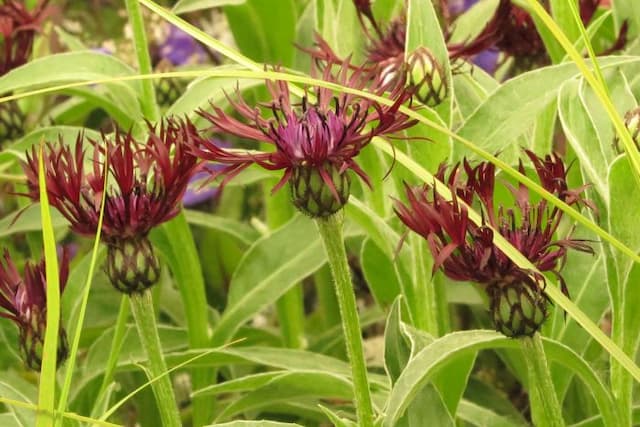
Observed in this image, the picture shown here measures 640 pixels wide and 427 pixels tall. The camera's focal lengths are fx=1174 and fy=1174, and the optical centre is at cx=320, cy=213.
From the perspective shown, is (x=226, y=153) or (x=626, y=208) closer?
(x=226, y=153)

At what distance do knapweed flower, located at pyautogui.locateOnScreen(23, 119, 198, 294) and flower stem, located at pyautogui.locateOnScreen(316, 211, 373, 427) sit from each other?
0.31 feet

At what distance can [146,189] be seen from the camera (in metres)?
0.64

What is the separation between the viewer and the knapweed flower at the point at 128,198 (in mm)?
632

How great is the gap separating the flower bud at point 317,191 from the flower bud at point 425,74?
0.55ft

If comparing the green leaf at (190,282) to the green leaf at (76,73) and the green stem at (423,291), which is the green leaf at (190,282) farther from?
the green stem at (423,291)

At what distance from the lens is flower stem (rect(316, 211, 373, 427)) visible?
0.60m

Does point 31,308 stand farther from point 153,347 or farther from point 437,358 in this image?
point 437,358

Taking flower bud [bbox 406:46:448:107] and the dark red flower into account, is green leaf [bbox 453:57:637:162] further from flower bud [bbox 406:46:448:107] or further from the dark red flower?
the dark red flower

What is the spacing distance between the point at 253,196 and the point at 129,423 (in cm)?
41

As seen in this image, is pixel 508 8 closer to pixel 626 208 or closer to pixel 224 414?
pixel 626 208

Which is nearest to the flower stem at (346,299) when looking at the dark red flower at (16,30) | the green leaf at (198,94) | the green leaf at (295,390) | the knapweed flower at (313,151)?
the knapweed flower at (313,151)

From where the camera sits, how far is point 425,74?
29.3 inches

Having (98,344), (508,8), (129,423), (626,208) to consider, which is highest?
(508,8)

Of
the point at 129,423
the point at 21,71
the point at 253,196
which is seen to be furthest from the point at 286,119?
the point at 253,196
